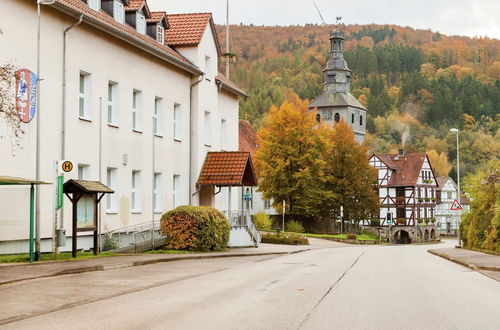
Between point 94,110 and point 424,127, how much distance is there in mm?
165748

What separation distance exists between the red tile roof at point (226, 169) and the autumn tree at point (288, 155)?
30374 millimetres

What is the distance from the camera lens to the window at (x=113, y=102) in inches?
1164

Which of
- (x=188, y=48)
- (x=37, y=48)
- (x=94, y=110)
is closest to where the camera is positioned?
(x=37, y=48)

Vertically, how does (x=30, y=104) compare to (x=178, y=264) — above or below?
above

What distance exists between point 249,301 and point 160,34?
2474 centimetres

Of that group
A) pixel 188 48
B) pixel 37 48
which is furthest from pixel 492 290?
pixel 188 48

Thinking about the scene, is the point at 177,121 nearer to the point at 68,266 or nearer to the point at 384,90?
the point at 68,266

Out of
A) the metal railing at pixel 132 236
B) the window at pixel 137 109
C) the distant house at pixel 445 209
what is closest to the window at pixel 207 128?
the window at pixel 137 109

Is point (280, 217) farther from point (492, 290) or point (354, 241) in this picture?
point (492, 290)

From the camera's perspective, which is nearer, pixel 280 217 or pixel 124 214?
pixel 124 214

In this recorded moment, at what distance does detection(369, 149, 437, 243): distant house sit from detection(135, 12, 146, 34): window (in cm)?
7490

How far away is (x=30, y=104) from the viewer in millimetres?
23094

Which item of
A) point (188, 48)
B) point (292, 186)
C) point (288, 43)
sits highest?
point (288, 43)

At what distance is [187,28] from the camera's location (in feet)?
126
